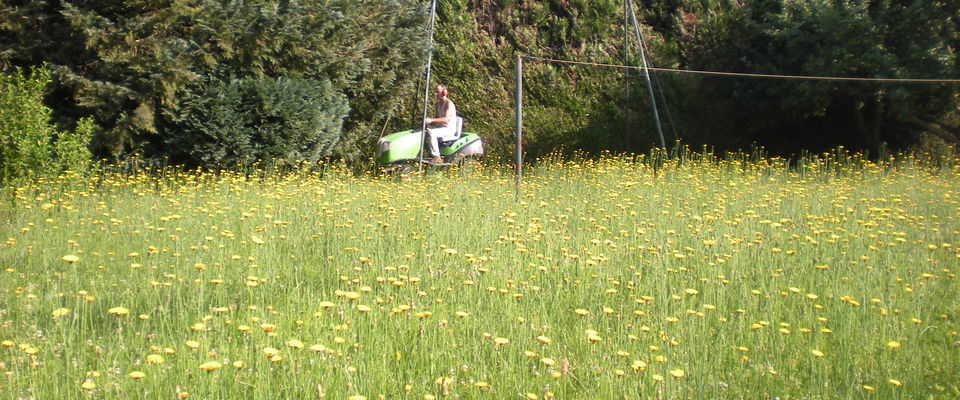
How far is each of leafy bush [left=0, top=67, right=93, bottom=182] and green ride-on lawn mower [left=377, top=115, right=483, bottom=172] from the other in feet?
11.5

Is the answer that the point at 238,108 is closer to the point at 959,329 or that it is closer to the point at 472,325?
the point at 472,325

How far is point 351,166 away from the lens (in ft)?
39.7

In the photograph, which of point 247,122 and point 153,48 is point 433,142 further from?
point 153,48

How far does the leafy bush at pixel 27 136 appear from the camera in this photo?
7.99 metres

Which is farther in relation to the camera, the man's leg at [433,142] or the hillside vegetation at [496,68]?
the man's leg at [433,142]

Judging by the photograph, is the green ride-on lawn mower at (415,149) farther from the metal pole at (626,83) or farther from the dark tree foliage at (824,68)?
the dark tree foliage at (824,68)

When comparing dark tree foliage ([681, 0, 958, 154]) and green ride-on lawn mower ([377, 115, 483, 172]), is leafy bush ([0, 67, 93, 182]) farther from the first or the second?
dark tree foliage ([681, 0, 958, 154])

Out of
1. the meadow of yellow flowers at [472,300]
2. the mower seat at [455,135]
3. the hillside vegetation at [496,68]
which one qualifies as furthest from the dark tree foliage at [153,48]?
the meadow of yellow flowers at [472,300]

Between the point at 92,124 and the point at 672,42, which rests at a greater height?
the point at 672,42

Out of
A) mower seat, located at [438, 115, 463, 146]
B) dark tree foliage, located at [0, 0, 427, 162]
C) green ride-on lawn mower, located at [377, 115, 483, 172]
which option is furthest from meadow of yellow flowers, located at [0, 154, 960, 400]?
mower seat, located at [438, 115, 463, 146]

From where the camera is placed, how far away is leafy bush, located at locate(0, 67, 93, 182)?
26.2 ft

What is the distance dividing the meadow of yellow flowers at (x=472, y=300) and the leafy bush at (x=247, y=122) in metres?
2.30

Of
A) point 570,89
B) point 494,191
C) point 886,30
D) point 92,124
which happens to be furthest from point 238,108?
point 886,30

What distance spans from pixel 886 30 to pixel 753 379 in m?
9.97
